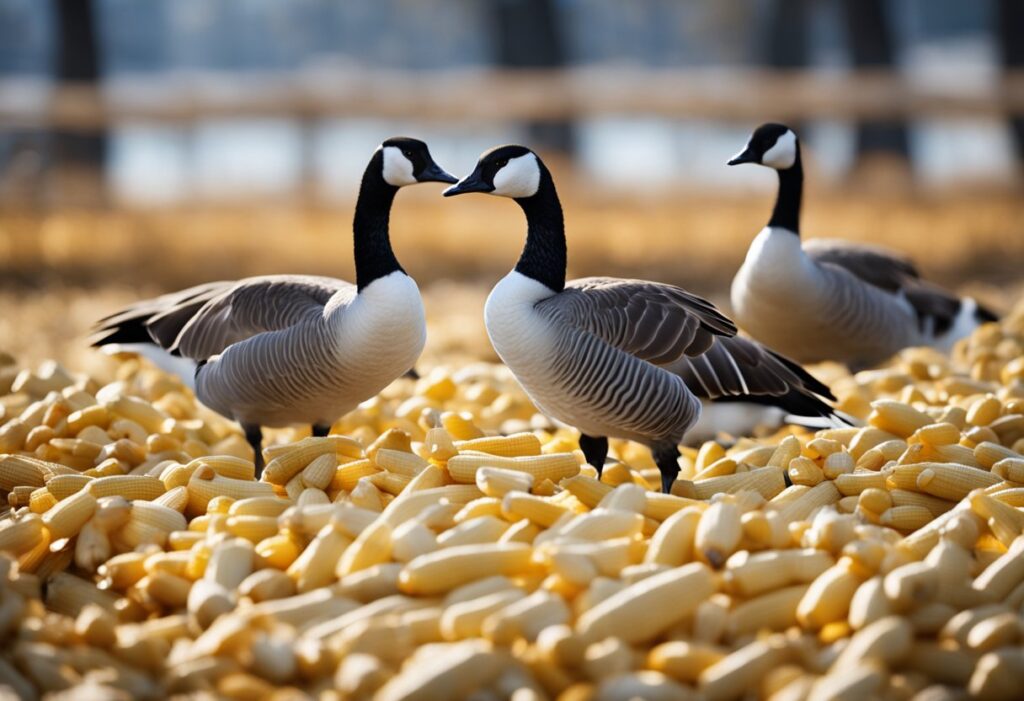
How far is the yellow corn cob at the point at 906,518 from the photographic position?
331cm

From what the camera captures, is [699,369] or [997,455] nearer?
[997,455]

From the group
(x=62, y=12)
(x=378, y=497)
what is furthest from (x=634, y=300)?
(x=62, y=12)

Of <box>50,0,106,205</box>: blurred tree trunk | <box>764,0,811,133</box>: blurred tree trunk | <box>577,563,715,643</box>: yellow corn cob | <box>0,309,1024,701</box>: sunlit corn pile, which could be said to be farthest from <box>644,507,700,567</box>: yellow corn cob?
<box>764,0,811,133</box>: blurred tree trunk

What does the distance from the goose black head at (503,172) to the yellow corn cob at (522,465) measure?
94 centimetres

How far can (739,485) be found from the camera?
139 inches

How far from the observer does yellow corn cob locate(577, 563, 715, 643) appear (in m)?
2.53

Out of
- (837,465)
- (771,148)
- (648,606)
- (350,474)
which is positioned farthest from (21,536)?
(771,148)

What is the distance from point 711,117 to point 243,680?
1255cm

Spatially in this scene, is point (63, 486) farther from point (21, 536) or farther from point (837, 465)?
point (837, 465)

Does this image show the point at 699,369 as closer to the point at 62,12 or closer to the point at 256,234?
the point at 256,234

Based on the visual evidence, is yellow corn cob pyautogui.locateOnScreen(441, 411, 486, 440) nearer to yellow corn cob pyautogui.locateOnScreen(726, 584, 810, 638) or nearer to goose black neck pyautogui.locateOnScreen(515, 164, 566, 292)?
goose black neck pyautogui.locateOnScreen(515, 164, 566, 292)

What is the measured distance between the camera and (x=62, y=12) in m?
15.6

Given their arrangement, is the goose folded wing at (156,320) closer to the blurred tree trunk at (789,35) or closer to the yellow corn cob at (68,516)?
the yellow corn cob at (68,516)

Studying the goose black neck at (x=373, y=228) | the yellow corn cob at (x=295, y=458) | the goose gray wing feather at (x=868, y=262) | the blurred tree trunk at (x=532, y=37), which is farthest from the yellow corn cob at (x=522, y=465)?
the blurred tree trunk at (x=532, y=37)
